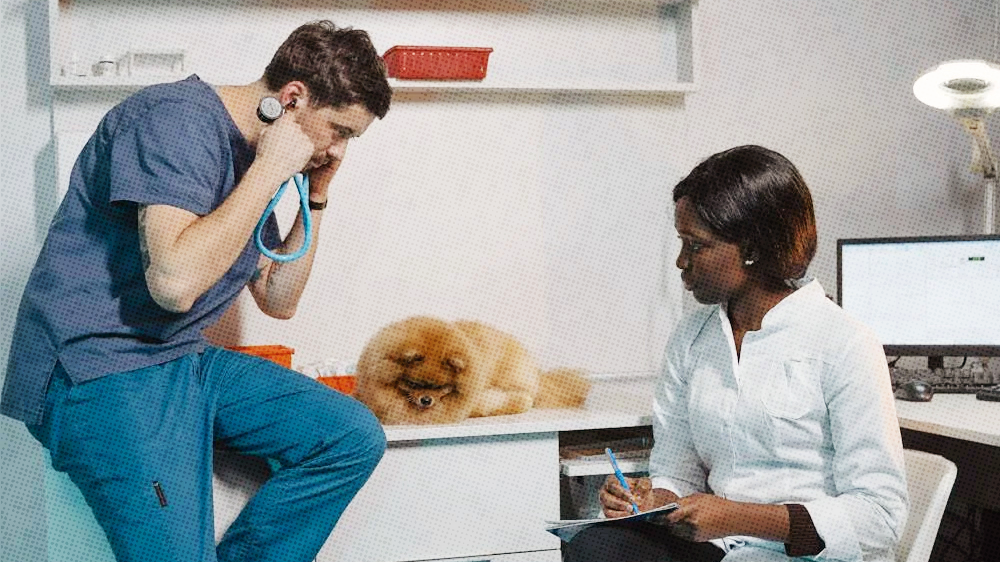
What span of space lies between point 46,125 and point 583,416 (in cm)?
132

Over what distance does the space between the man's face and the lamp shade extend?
4.58 feet

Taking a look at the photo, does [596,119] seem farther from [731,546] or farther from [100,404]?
[100,404]

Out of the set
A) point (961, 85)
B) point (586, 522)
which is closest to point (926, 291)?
point (961, 85)

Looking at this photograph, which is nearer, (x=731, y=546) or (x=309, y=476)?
(x=731, y=546)

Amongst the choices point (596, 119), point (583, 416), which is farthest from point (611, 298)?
point (583, 416)

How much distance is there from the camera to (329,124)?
5.32ft

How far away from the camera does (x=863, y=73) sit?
2717 mm

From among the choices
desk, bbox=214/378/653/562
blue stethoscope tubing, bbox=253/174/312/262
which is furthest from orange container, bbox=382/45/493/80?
desk, bbox=214/378/653/562

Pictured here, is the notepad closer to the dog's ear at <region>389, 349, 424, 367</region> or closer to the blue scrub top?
the dog's ear at <region>389, 349, 424, 367</region>

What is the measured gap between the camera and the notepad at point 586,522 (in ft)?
4.56

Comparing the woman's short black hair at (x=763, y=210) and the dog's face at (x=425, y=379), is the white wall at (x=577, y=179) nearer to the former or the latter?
the dog's face at (x=425, y=379)

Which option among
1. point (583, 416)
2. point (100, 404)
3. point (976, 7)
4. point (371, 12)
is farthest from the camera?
point (976, 7)

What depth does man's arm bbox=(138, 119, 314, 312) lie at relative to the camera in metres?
1.38

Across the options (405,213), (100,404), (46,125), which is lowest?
(100,404)
